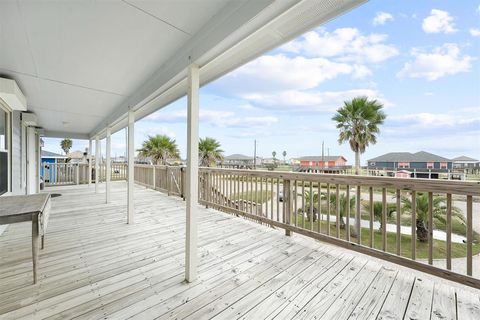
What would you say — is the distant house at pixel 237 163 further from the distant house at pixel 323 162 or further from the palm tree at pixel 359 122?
the distant house at pixel 323 162

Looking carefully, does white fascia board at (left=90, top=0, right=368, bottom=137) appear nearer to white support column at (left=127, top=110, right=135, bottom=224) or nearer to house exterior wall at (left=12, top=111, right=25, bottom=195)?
white support column at (left=127, top=110, right=135, bottom=224)

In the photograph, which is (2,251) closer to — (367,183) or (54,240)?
(54,240)

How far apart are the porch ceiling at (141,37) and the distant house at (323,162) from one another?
26037 millimetres

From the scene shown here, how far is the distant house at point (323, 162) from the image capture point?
88.2ft

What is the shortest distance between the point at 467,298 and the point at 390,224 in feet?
27.9

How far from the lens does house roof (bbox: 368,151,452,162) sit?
1870 cm

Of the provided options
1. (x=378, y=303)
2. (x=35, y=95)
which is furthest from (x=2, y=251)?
(x=378, y=303)

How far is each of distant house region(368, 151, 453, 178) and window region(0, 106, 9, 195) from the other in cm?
2154

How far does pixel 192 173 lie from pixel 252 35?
1.27m

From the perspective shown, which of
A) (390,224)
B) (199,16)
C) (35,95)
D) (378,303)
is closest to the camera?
(199,16)

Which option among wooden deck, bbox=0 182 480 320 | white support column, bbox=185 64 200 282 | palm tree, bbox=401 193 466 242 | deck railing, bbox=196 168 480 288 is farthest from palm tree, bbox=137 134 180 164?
white support column, bbox=185 64 200 282

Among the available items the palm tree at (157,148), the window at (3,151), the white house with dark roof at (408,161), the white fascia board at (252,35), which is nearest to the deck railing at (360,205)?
the white fascia board at (252,35)

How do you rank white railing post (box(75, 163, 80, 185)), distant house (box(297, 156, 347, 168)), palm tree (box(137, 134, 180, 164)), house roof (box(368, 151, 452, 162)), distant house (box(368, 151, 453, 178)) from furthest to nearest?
distant house (box(297, 156, 347, 168))
house roof (box(368, 151, 452, 162))
distant house (box(368, 151, 453, 178))
palm tree (box(137, 134, 180, 164))
white railing post (box(75, 163, 80, 185))

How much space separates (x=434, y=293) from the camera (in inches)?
70.3
